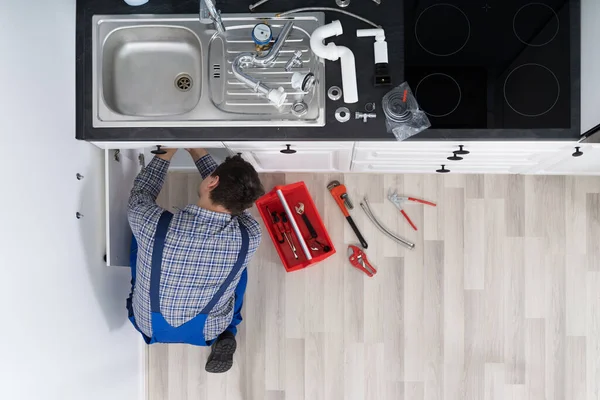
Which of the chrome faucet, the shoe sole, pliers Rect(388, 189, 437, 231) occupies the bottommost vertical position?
the shoe sole

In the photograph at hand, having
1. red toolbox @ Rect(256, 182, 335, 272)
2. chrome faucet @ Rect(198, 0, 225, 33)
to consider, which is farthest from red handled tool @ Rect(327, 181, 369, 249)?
chrome faucet @ Rect(198, 0, 225, 33)

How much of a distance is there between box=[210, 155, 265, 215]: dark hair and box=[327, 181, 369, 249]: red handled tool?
75cm

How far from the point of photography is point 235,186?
68.9 inches

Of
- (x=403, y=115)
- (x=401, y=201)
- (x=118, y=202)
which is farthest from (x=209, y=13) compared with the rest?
(x=401, y=201)

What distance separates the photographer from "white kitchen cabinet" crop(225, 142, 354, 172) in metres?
1.77

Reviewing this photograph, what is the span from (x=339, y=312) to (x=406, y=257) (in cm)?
48

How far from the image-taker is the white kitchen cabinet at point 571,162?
1759 mm

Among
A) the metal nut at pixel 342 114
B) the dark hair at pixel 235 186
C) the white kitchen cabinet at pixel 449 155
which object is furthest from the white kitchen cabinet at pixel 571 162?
the dark hair at pixel 235 186

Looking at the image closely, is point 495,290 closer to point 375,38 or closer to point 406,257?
point 406,257

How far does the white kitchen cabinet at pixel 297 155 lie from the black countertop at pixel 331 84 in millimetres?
106

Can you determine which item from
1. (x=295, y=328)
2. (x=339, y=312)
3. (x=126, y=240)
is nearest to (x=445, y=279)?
(x=339, y=312)

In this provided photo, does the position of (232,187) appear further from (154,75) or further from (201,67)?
(154,75)

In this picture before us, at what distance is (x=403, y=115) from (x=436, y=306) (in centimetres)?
134

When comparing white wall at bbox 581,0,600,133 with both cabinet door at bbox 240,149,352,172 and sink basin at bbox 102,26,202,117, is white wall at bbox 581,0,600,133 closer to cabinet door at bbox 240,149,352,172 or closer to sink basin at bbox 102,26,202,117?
cabinet door at bbox 240,149,352,172
